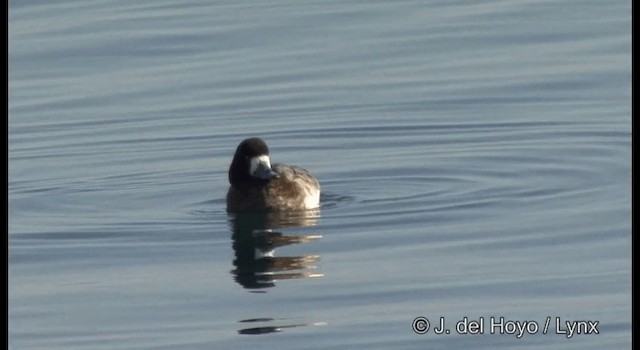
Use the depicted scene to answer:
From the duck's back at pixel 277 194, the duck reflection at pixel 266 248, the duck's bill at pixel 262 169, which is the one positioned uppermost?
the duck's bill at pixel 262 169

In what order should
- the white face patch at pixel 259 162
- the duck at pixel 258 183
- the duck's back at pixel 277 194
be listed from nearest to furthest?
the duck's back at pixel 277 194 → the duck at pixel 258 183 → the white face patch at pixel 259 162

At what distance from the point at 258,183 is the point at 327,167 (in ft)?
7.34

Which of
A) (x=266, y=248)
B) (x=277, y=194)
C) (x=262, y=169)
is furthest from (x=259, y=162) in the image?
(x=266, y=248)

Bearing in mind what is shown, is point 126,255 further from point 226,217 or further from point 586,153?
point 586,153

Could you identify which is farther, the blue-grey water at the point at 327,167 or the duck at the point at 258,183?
the duck at the point at 258,183

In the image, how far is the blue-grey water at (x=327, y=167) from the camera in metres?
16.7

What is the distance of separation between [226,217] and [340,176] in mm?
2091

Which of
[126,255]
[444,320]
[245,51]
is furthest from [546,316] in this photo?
[245,51]

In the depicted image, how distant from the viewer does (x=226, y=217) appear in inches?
840

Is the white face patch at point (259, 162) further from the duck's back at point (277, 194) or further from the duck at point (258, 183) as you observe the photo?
the duck's back at point (277, 194)

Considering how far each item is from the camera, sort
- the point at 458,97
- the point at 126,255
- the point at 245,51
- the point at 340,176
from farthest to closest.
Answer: the point at 245,51, the point at 458,97, the point at 340,176, the point at 126,255

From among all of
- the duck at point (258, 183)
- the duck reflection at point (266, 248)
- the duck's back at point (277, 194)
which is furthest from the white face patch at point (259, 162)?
the duck reflection at point (266, 248)

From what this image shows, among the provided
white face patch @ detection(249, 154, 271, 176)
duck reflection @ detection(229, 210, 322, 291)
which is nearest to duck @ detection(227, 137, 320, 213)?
white face patch @ detection(249, 154, 271, 176)

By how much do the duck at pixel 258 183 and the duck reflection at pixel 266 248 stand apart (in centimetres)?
11
